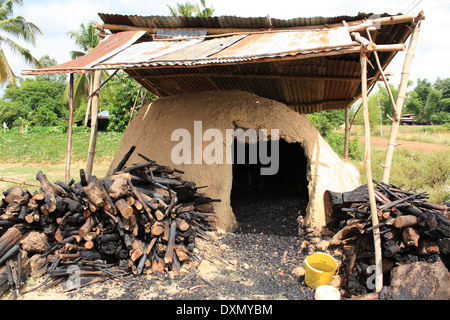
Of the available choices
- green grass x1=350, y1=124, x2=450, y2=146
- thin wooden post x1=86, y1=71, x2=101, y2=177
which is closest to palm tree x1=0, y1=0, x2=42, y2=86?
thin wooden post x1=86, y1=71, x2=101, y2=177

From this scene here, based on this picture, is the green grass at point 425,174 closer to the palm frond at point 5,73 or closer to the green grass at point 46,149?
the green grass at point 46,149

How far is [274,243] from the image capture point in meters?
5.18

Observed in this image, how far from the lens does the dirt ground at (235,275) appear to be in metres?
3.63

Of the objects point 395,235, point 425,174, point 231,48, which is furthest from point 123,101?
point 395,235

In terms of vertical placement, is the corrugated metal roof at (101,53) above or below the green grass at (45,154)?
above

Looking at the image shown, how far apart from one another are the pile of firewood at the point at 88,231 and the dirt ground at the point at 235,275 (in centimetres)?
23

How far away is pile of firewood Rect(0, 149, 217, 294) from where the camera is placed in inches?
150

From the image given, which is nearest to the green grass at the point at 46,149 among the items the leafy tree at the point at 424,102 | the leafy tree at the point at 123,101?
the leafy tree at the point at 123,101

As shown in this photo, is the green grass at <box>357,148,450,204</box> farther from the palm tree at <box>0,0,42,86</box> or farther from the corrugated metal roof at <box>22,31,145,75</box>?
the palm tree at <box>0,0,42,86</box>

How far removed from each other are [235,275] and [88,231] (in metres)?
2.03

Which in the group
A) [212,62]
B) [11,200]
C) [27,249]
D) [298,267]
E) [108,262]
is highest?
[212,62]

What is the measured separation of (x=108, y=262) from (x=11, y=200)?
1.46 meters
